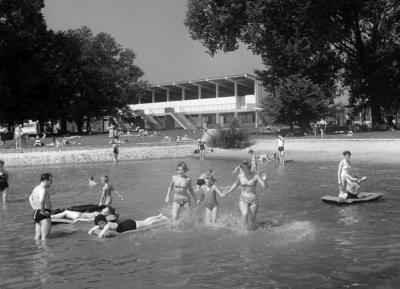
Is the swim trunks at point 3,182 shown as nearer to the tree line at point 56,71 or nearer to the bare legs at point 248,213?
the bare legs at point 248,213

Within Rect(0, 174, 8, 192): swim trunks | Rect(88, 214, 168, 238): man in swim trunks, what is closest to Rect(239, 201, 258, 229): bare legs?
Rect(88, 214, 168, 238): man in swim trunks

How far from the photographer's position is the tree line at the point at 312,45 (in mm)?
46125

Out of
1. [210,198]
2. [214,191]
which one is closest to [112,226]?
[210,198]

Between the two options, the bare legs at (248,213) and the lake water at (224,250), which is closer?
the lake water at (224,250)

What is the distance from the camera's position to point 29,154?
3934cm

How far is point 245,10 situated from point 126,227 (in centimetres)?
3865

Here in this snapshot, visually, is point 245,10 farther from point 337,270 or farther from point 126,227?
point 337,270

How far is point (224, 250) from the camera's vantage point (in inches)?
447

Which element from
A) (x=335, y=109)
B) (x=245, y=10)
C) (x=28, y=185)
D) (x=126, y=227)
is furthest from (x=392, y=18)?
(x=126, y=227)

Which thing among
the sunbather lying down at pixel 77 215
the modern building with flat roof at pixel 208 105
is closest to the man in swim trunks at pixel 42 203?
the sunbather lying down at pixel 77 215

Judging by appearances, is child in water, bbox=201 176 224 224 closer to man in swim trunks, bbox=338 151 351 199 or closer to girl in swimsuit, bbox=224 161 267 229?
girl in swimsuit, bbox=224 161 267 229

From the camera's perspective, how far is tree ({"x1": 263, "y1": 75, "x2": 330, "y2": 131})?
47156mm

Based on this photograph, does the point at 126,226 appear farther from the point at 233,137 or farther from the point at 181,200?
the point at 233,137

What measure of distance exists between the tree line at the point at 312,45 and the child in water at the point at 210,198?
34514mm
